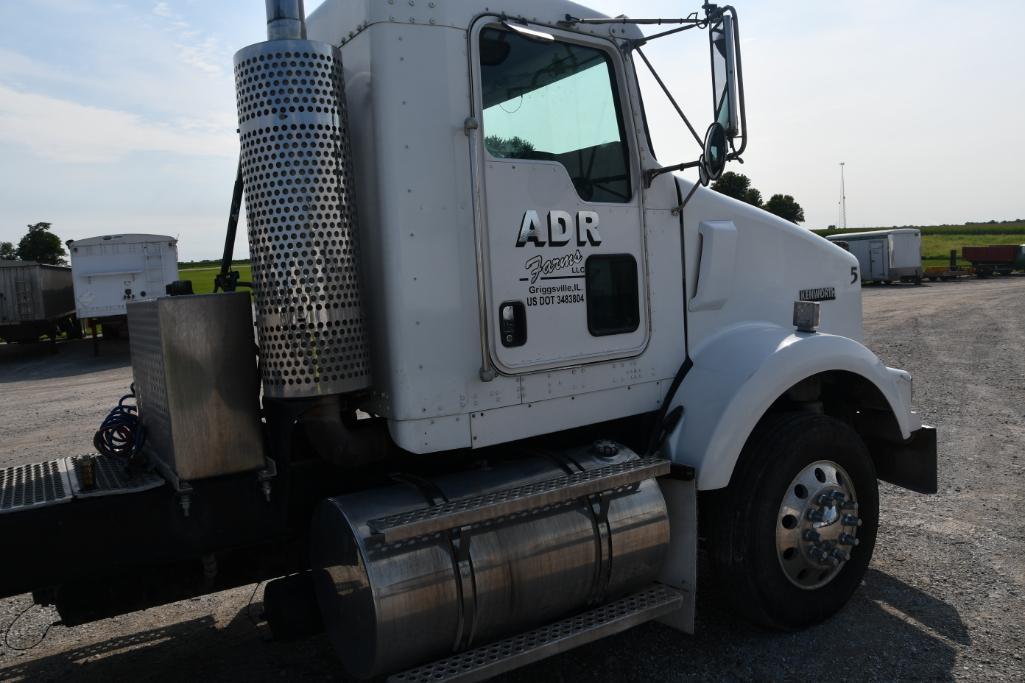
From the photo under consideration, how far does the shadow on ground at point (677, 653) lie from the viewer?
3.59m

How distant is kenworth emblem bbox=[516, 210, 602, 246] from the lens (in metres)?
3.36

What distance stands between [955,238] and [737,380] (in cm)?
8970

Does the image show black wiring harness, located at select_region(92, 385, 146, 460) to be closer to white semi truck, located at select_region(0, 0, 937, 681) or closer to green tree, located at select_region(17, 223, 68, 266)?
white semi truck, located at select_region(0, 0, 937, 681)

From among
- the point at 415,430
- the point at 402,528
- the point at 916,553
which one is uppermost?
the point at 415,430

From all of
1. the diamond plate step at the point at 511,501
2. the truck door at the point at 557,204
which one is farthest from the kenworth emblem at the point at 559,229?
the diamond plate step at the point at 511,501

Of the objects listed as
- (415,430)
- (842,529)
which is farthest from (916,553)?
(415,430)

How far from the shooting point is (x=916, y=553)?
486cm

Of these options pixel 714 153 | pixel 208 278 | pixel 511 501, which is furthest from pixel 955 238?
pixel 511 501

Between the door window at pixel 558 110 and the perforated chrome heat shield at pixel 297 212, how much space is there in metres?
0.73

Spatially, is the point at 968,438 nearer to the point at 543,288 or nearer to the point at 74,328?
the point at 543,288

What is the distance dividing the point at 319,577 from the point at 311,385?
857mm

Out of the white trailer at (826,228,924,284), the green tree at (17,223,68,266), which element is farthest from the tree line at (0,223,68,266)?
the white trailer at (826,228,924,284)

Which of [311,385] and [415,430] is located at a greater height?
[311,385]

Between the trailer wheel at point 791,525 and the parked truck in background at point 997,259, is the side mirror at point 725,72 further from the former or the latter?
the parked truck in background at point 997,259
